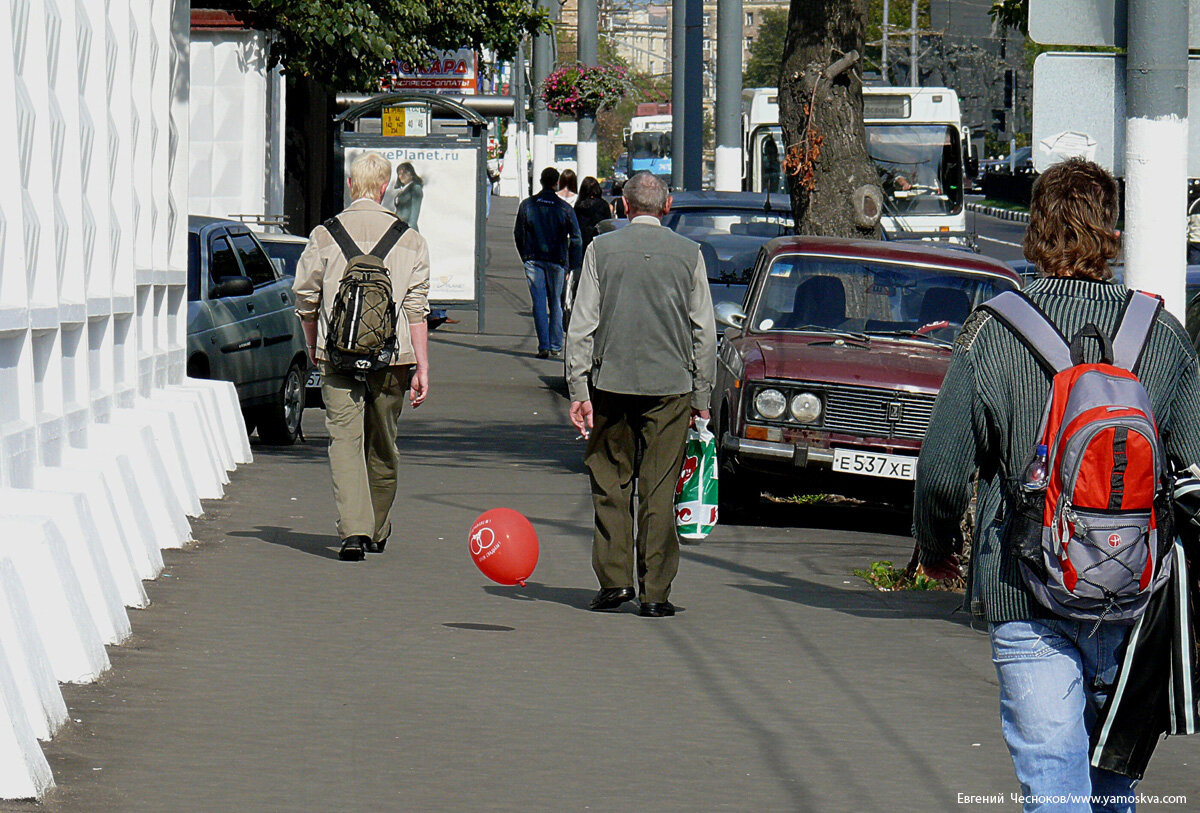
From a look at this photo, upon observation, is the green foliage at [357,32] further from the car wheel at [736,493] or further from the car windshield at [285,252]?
the car wheel at [736,493]

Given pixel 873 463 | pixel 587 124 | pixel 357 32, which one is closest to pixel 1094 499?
pixel 873 463

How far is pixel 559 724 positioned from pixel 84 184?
3677 millimetres

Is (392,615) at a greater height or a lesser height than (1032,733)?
lesser

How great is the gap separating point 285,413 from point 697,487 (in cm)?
746

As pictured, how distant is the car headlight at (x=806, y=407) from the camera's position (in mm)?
11211

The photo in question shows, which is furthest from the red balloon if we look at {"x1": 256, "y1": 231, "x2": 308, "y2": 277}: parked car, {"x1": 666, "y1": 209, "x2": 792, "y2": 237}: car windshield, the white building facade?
{"x1": 666, "y1": 209, "x2": 792, "y2": 237}: car windshield

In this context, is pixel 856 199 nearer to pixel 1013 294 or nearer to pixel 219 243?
pixel 219 243

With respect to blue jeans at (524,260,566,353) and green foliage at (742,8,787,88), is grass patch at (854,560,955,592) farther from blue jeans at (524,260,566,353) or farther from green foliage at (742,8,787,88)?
green foliage at (742,8,787,88)

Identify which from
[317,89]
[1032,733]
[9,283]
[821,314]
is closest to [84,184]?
[9,283]

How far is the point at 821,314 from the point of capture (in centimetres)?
1215

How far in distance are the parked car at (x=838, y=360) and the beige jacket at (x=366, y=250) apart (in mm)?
2503

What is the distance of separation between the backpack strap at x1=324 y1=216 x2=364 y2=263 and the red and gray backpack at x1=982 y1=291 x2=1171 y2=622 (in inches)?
229

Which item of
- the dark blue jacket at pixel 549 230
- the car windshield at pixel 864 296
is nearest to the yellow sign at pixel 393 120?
the dark blue jacket at pixel 549 230

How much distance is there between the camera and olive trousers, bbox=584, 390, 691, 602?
27.6 ft
